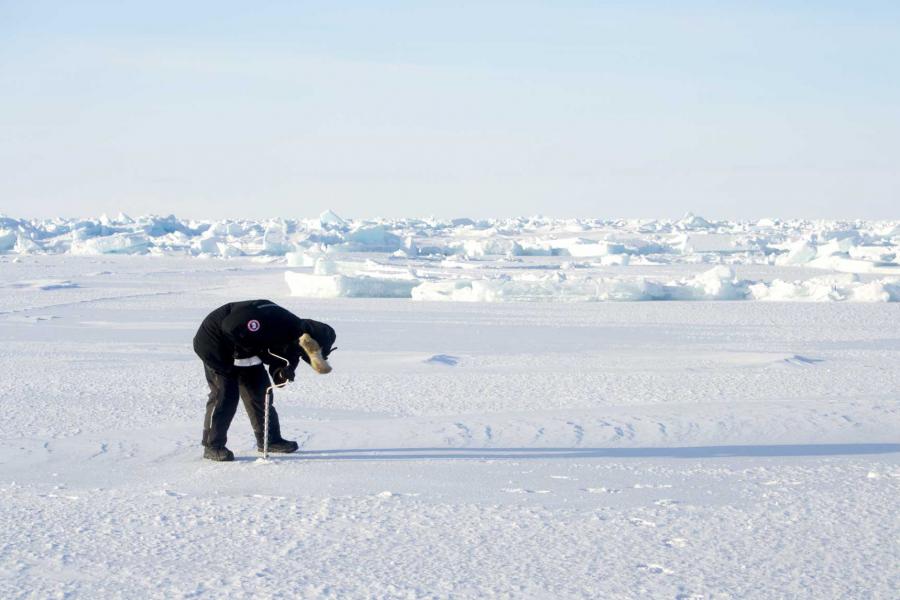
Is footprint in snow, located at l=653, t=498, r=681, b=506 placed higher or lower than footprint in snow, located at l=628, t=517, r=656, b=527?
lower

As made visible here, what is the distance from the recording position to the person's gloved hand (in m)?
4.07

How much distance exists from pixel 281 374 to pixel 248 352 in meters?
0.15

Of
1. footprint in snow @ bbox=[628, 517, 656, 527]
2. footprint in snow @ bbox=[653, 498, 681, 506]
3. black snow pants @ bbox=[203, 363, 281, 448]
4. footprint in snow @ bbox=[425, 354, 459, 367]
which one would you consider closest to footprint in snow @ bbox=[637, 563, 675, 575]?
footprint in snow @ bbox=[628, 517, 656, 527]

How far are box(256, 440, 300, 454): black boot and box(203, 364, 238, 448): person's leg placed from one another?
0.64ft

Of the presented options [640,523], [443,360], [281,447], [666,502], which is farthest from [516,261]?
[640,523]

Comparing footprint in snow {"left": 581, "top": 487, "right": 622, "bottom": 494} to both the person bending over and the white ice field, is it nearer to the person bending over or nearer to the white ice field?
the white ice field

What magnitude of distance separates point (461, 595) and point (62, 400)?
379 centimetres

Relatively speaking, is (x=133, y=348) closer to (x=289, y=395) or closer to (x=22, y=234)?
(x=289, y=395)

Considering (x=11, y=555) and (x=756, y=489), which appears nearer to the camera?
(x=11, y=555)

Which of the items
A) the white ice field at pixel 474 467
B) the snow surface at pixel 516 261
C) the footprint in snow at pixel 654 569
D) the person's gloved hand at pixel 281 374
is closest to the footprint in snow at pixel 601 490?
the white ice field at pixel 474 467

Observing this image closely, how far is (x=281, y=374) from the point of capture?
409 cm

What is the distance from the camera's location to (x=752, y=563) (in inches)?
112

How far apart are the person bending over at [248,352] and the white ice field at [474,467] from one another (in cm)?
18

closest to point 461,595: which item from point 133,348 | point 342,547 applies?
point 342,547
